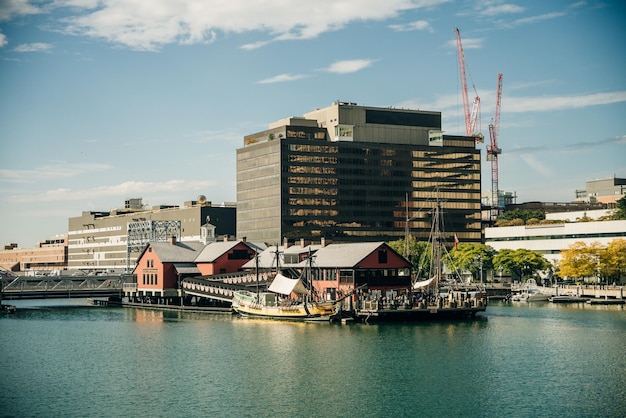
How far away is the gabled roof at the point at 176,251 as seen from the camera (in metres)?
A: 161

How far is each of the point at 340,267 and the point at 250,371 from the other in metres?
51.8

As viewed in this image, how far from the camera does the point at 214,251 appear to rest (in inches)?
6363

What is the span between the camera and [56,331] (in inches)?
4483

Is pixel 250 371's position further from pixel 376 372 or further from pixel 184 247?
pixel 184 247

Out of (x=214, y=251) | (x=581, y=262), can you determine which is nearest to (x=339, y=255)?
(x=214, y=251)

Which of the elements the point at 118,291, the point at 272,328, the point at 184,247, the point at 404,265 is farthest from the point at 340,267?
the point at 118,291

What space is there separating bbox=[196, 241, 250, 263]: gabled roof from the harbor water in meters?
39.5

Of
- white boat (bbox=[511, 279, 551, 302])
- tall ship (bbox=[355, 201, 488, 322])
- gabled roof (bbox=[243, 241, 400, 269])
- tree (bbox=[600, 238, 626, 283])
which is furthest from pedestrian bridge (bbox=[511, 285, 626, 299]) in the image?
gabled roof (bbox=[243, 241, 400, 269])

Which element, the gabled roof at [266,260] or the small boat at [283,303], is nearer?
the small boat at [283,303]

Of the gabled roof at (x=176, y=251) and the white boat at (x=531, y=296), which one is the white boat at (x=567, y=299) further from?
the gabled roof at (x=176, y=251)

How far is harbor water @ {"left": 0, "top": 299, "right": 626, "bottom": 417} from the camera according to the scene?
63.3 metres

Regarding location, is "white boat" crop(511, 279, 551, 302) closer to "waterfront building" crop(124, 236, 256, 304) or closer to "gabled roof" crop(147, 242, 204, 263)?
"waterfront building" crop(124, 236, 256, 304)

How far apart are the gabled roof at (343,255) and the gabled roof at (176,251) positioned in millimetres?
33441

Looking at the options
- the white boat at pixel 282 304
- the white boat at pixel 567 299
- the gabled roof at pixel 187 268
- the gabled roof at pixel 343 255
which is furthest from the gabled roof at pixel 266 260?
the white boat at pixel 567 299
